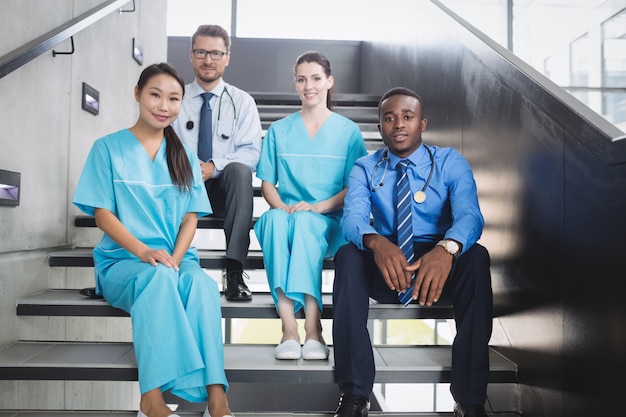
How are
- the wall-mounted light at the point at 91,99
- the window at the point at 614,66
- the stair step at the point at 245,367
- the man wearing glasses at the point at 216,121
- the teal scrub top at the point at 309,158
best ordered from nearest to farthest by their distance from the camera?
the stair step at the point at 245,367, the teal scrub top at the point at 309,158, the man wearing glasses at the point at 216,121, the wall-mounted light at the point at 91,99, the window at the point at 614,66

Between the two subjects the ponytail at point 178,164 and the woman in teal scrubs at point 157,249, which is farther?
the ponytail at point 178,164

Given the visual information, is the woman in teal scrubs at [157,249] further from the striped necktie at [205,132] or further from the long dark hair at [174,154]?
the striped necktie at [205,132]

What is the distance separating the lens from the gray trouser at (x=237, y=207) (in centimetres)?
199

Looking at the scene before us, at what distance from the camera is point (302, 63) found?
2119mm

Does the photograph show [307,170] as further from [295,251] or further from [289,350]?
[289,350]

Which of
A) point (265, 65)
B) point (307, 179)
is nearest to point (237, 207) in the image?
point (307, 179)

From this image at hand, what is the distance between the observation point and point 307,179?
209 centimetres

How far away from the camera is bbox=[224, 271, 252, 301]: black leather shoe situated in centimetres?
192

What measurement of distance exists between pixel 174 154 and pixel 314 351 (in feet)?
2.55

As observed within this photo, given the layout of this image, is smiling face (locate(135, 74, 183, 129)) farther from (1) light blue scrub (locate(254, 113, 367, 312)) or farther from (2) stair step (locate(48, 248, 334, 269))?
(2) stair step (locate(48, 248, 334, 269))

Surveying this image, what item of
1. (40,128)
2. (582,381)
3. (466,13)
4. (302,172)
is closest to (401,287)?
(582,381)

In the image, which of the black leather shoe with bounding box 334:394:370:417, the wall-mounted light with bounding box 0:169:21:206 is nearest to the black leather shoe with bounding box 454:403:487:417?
the black leather shoe with bounding box 334:394:370:417

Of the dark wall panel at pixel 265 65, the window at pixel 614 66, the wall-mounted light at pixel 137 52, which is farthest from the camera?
the dark wall panel at pixel 265 65

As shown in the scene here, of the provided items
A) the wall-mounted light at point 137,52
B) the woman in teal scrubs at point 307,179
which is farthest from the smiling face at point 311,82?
the wall-mounted light at point 137,52
